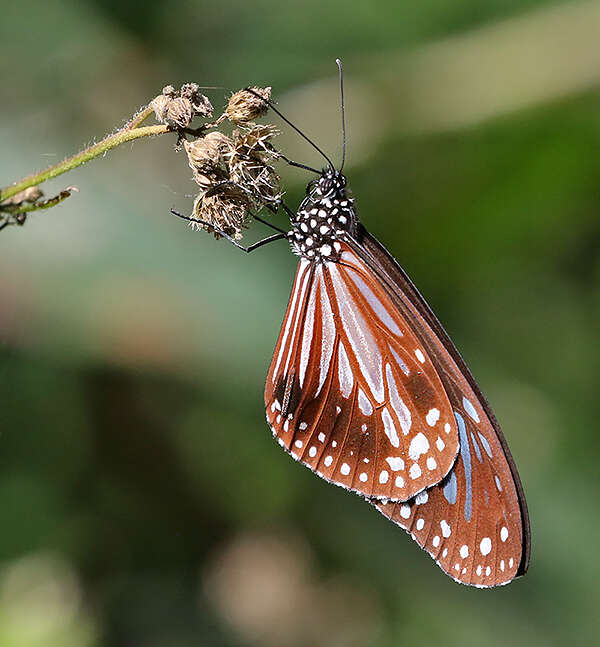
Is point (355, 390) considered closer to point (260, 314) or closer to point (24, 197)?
point (260, 314)

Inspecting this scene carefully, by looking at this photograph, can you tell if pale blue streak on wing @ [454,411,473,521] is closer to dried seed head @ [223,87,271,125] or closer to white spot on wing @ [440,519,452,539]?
white spot on wing @ [440,519,452,539]

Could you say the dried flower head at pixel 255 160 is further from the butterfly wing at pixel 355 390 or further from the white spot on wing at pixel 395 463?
the white spot on wing at pixel 395 463

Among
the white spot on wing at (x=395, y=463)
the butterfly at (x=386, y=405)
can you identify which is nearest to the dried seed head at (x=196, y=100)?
the butterfly at (x=386, y=405)

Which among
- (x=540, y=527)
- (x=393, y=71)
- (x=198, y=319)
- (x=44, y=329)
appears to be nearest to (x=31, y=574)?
(x=44, y=329)

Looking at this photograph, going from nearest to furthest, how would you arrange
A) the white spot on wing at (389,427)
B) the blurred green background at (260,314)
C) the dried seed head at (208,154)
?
1. the dried seed head at (208,154)
2. the white spot on wing at (389,427)
3. the blurred green background at (260,314)

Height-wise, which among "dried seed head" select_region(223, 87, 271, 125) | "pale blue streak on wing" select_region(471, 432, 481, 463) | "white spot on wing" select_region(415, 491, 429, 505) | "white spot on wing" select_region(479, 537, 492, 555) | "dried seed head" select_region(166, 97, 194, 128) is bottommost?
"white spot on wing" select_region(479, 537, 492, 555)

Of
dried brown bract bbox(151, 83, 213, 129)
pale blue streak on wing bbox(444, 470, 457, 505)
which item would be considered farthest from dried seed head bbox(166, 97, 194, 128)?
pale blue streak on wing bbox(444, 470, 457, 505)

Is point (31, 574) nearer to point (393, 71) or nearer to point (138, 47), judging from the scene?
point (138, 47)
